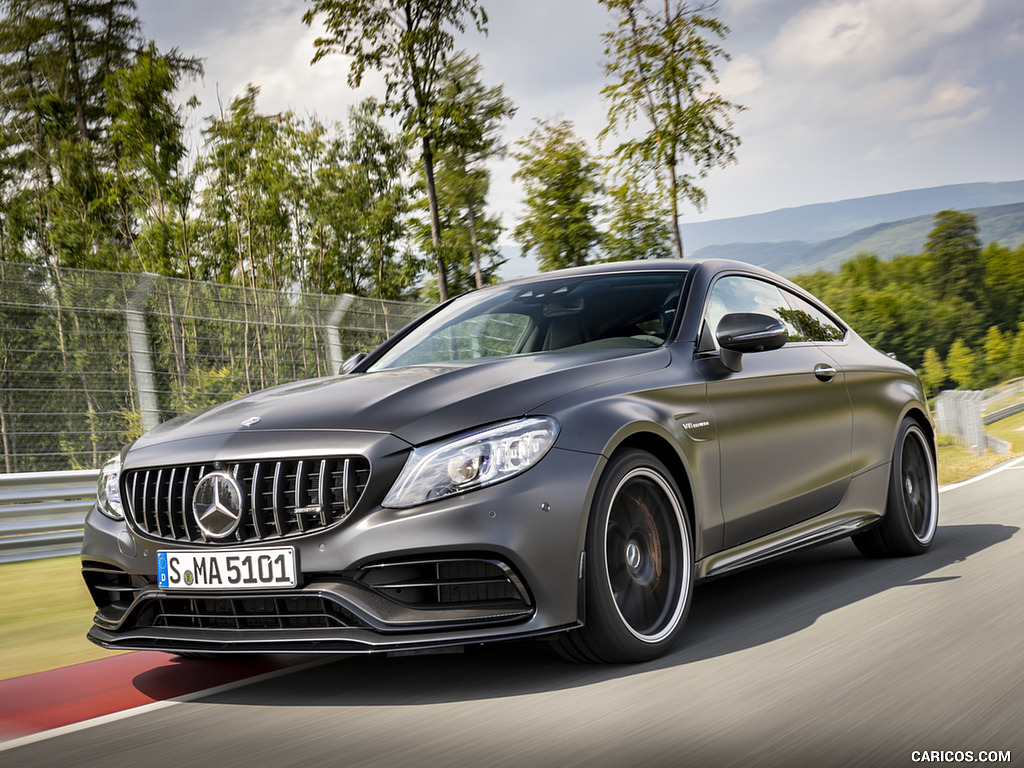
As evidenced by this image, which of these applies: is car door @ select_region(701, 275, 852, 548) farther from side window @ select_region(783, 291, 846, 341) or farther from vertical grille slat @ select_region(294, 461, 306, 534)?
vertical grille slat @ select_region(294, 461, 306, 534)

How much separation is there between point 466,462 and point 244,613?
0.87m

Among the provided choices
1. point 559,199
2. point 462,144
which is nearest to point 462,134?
point 462,144

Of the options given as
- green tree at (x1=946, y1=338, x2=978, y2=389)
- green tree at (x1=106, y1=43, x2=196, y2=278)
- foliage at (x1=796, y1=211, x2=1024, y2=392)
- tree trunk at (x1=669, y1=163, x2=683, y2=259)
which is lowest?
green tree at (x1=946, y1=338, x2=978, y2=389)

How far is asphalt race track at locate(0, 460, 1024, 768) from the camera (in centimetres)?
295

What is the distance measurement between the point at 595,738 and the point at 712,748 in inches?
12.4

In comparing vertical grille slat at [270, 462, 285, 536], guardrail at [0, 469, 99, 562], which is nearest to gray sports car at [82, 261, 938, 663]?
vertical grille slat at [270, 462, 285, 536]

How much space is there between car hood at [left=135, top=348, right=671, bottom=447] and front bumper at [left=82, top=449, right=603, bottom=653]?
261 mm

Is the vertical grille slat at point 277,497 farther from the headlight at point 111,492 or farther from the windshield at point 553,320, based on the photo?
the windshield at point 553,320

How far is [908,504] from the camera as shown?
611 centimetres

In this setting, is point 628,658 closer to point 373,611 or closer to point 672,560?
point 672,560

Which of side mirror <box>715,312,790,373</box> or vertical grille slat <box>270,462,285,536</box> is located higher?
side mirror <box>715,312,790,373</box>

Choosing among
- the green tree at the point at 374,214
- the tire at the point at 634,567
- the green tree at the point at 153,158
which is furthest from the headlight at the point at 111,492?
the green tree at the point at 374,214

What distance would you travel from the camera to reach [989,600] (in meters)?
4.77

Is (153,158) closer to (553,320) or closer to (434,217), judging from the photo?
(434,217)
